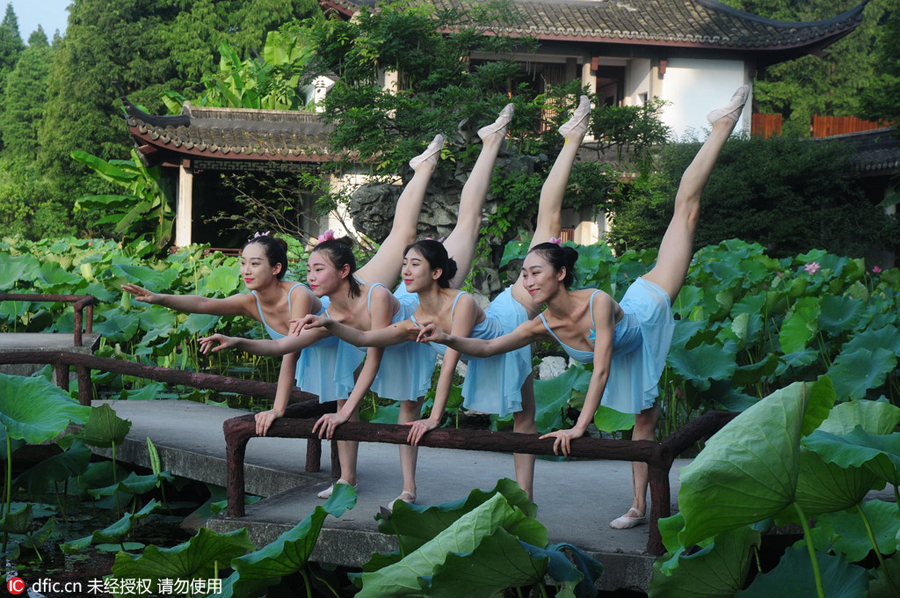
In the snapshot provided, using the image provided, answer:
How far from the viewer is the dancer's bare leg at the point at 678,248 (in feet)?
10.1

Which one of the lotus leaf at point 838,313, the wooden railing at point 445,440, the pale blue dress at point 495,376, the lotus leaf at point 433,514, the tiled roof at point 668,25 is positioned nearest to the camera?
the lotus leaf at point 433,514

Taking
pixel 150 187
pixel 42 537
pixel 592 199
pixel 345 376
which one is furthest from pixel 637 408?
pixel 150 187

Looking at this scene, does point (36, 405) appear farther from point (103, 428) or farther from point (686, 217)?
point (686, 217)

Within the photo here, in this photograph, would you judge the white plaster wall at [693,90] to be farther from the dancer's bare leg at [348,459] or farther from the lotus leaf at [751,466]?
the lotus leaf at [751,466]

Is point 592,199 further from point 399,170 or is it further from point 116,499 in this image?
point 116,499

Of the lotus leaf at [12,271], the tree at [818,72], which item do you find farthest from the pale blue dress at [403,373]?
the tree at [818,72]

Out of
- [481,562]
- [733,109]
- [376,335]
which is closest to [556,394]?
[376,335]

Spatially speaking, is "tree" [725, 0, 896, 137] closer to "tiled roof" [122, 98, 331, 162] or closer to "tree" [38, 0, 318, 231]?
"tree" [38, 0, 318, 231]

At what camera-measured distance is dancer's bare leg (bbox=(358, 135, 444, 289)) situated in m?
3.90

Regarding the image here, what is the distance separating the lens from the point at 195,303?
11.0 feet

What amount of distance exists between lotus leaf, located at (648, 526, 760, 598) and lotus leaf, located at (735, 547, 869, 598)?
42mm

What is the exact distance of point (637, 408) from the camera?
3.11 meters

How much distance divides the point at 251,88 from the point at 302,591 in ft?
50.3

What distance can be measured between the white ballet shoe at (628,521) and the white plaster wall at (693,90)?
13004 mm
